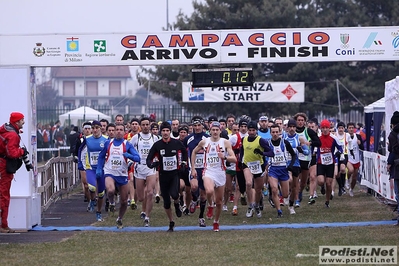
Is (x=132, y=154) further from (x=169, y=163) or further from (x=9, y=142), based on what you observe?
(x=9, y=142)

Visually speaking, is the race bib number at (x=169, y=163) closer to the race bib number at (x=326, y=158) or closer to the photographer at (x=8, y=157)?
the photographer at (x=8, y=157)

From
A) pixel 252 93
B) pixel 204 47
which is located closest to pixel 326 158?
pixel 204 47

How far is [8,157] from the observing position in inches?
625

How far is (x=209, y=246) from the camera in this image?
45.8 ft

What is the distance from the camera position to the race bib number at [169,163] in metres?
16.3

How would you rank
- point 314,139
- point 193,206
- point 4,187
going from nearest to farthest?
point 4,187 < point 193,206 < point 314,139

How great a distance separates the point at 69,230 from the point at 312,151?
675 centimetres

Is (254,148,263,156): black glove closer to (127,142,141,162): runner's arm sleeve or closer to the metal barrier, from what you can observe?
(127,142,141,162): runner's arm sleeve

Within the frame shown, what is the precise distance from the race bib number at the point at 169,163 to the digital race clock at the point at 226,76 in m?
2.52

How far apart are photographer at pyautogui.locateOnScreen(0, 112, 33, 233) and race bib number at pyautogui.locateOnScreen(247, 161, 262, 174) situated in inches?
191

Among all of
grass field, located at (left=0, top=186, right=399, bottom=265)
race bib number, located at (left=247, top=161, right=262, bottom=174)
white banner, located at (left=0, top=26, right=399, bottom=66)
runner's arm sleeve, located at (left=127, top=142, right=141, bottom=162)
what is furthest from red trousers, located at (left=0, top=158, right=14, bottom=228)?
race bib number, located at (left=247, top=161, right=262, bottom=174)

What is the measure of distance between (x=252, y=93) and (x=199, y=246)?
2486 cm

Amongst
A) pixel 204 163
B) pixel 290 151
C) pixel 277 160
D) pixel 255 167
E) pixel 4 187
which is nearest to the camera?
pixel 4 187

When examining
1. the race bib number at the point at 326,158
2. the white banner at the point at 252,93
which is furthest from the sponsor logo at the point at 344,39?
the white banner at the point at 252,93
